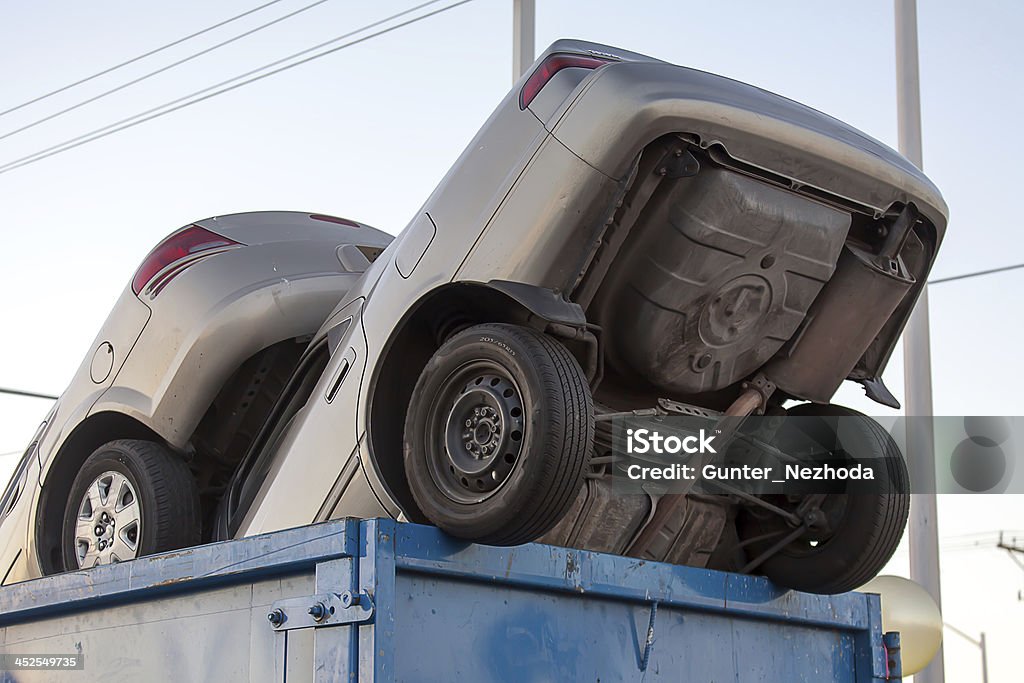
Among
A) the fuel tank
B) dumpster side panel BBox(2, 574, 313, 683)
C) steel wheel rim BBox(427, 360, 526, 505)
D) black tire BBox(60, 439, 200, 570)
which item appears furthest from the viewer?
black tire BBox(60, 439, 200, 570)

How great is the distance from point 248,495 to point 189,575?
1.36 meters

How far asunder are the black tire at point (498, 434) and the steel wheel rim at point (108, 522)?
1381 mm

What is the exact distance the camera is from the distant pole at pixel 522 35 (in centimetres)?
1087

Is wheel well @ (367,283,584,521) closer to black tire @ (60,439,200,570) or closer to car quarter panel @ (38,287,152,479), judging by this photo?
black tire @ (60,439,200,570)

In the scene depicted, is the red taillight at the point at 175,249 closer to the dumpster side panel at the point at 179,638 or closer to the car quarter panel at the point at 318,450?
the car quarter panel at the point at 318,450

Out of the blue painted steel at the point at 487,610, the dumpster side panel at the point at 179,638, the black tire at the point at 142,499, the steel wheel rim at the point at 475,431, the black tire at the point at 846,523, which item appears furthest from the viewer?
the black tire at the point at 142,499

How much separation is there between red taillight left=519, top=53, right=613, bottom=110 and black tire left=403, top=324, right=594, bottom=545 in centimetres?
74

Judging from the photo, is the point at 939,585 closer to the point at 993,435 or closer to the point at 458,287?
the point at 993,435

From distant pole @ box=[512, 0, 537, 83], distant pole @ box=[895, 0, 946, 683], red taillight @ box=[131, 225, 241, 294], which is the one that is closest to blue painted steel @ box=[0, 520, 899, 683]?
red taillight @ box=[131, 225, 241, 294]

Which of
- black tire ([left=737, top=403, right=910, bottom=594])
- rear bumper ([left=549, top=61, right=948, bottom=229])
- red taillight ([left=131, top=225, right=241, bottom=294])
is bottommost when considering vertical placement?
black tire ([left=737, top=403, right=910, bottom=594])

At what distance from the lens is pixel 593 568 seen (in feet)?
10.9

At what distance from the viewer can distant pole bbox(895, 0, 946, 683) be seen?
8.59m

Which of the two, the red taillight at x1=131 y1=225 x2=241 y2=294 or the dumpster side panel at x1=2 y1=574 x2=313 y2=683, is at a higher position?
the red taillight at x1=131 y1=225 x2=241 y2=294

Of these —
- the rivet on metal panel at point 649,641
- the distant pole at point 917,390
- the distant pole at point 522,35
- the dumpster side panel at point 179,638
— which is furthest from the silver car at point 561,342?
the distant pole at point 522,35
